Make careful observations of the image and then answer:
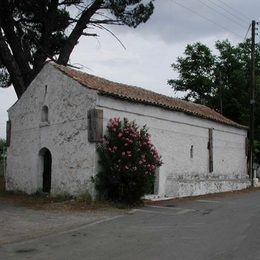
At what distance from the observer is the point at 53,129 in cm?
2172

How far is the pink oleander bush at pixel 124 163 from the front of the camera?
62.4 ft

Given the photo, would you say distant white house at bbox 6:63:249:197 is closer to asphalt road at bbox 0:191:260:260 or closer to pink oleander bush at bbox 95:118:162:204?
pink oleander bush at bbox 95:118:162:204

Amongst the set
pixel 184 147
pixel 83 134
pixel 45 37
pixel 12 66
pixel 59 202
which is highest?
pixel 45 37

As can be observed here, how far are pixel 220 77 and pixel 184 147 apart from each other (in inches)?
759

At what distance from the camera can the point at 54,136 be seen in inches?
851

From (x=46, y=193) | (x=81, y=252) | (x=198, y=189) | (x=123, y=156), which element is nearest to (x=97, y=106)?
(x=123, y=156)

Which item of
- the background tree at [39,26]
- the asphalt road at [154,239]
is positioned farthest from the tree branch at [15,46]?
the asphalt road at [154,239]

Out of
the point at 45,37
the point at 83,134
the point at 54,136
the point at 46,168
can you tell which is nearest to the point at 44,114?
the point at 54,136

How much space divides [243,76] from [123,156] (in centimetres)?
2486

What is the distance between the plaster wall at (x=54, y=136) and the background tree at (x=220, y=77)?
20.6m

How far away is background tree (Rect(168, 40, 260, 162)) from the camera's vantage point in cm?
4144

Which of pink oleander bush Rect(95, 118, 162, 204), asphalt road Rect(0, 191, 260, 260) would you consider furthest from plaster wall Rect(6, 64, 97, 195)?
asphalt road Rect(0, 191, 260, 260)

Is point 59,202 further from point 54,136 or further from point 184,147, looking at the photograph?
point 184,147

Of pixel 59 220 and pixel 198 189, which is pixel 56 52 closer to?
pixel 198 189
